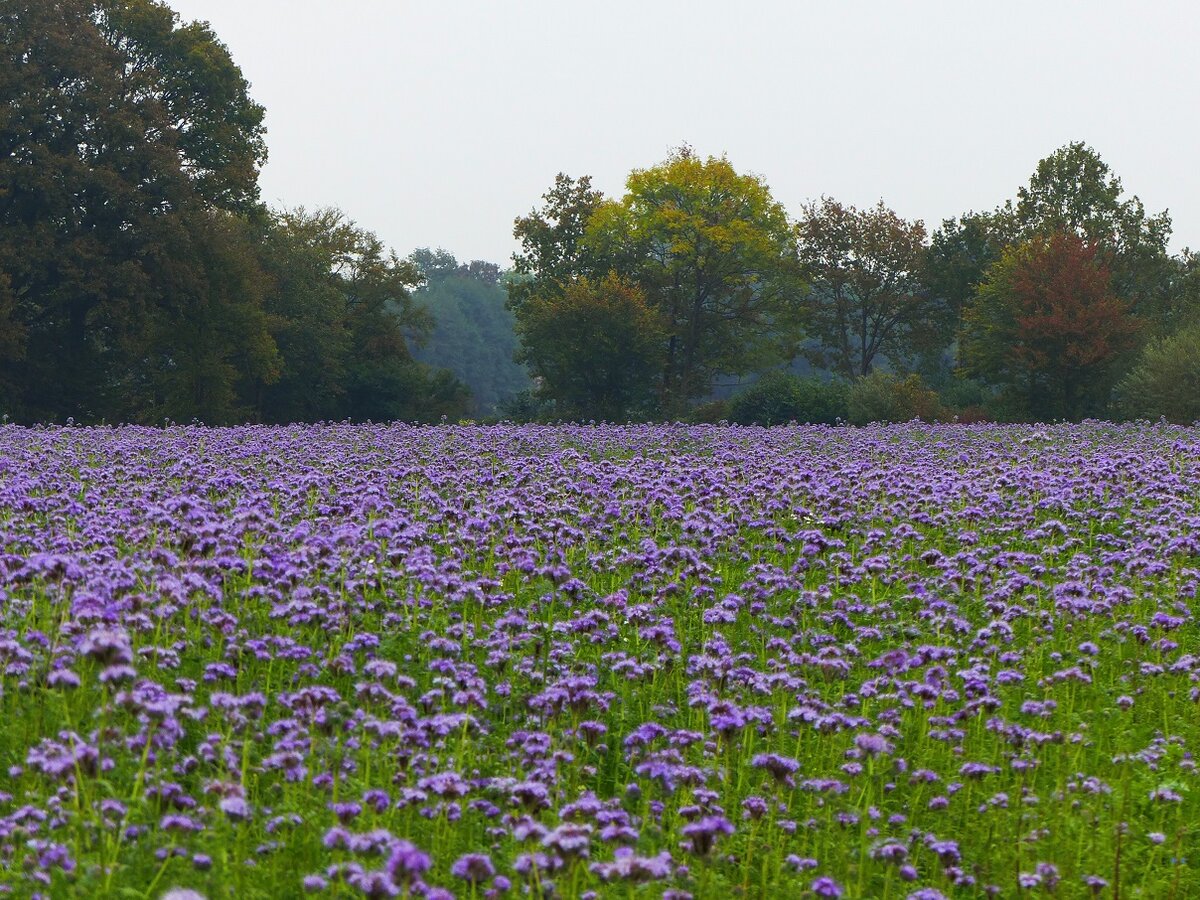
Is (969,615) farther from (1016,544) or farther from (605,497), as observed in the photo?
(605,497)

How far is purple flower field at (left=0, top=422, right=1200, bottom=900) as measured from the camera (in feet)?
17.1

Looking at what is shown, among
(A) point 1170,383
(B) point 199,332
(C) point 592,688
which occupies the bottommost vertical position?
(C) point 592,688

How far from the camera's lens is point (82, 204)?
4250 centimetres

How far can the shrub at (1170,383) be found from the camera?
41.3m

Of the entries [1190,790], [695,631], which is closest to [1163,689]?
[1190,790]

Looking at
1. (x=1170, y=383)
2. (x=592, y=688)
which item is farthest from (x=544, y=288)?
(x=592, y=688)

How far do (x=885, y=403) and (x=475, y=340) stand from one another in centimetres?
9579

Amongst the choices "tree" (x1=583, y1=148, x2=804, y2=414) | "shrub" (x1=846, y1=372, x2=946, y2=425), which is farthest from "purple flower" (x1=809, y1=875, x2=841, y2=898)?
"tree" (x1=583, y1=148, x2=804, y2=414)

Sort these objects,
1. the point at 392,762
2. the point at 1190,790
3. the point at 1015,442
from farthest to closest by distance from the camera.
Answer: the point at 1015,442 → the point at 1190,790 → the point at 392,762

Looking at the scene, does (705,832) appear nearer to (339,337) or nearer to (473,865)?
(473,865)

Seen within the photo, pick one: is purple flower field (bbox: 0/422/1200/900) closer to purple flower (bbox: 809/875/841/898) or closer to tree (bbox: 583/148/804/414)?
purple flower (bbox: 809/875/841/898)

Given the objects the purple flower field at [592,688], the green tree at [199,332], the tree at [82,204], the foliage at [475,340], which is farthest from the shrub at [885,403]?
the foliage at [475,340]

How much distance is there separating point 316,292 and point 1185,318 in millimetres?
38677

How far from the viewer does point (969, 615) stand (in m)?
10.4
